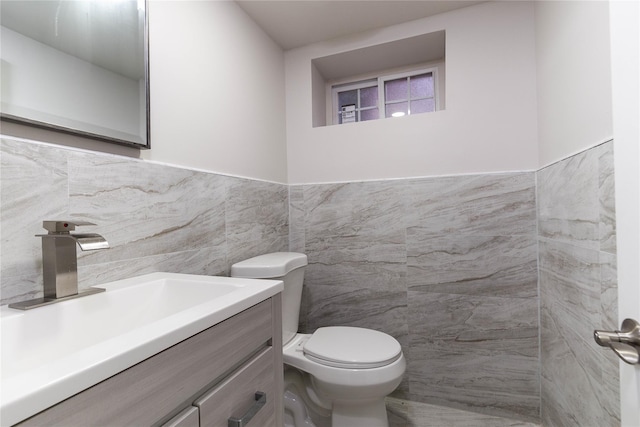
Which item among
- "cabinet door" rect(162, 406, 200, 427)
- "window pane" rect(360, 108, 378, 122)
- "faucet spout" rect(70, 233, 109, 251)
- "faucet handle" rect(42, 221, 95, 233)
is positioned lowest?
"cabinet door" rect(162, 406, 200, 427)

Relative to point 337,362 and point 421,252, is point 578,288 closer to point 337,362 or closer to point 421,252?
point 421,252

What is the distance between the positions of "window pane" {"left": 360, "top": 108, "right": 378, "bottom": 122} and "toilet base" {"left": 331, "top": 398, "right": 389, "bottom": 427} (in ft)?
5.60

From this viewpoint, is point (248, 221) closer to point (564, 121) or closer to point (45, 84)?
point (45, 84)

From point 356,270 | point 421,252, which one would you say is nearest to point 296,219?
point 356,270

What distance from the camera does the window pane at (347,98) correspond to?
7.24 ft

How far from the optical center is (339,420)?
1.34 m

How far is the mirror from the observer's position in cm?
75

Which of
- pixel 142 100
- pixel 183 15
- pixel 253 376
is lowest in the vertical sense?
pixel 253 376

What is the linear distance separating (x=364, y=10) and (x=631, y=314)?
178 centimetres

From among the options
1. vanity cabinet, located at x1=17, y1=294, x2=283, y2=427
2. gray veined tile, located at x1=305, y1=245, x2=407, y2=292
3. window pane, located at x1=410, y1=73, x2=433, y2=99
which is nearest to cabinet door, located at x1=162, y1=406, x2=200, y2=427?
vanity cabinet, located at x1=17, y1=294, x2=283, y2=427

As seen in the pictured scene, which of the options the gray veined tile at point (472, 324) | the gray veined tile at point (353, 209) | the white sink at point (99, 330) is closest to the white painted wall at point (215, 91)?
the gray veined tile at point (353, 209)

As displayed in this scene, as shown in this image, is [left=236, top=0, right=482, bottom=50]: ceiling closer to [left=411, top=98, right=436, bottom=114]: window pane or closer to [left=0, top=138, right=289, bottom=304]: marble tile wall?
[left=411, top=98, right=436, bottom=114]: window pane

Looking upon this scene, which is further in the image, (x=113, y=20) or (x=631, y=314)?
(x=113, y=20)

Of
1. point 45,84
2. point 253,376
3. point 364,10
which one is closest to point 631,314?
point 253,376
